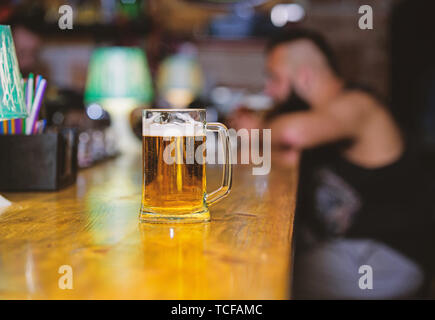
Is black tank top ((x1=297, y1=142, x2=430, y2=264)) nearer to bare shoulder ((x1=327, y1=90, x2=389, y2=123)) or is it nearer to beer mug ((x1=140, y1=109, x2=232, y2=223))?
bare shoulder ((x1=327, y1=90, x2=389, y2=123))

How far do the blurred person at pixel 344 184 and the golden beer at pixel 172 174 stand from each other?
1.07 m

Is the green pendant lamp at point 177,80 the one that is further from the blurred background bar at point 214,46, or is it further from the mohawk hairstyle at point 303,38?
the mohawk hairstyle at point 303,38

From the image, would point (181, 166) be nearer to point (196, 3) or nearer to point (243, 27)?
point (196, 3)

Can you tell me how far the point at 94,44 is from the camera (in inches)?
164

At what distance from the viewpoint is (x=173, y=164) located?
0.88m

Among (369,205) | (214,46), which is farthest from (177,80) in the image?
(369,205)

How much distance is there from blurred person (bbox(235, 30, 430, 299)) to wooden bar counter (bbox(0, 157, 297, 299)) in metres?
0.96

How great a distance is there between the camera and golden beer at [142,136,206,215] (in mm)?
878

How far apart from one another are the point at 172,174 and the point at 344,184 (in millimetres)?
1912

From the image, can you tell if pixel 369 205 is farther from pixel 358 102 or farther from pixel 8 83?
pixel 8 83

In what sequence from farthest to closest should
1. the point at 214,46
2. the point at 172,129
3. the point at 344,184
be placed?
1. the point at 214,46
2. the point at 344,184
3. the point at 172,129

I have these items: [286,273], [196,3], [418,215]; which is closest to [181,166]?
[286,273]

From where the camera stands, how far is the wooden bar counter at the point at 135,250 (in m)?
0.57

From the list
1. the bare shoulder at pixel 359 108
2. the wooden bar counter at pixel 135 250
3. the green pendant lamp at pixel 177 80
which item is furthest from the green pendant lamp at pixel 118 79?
the green pendant lamp at pixel 177 80
